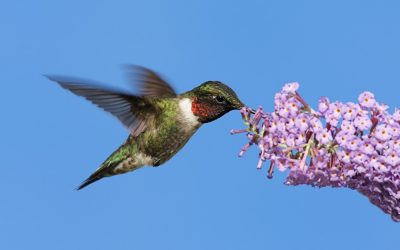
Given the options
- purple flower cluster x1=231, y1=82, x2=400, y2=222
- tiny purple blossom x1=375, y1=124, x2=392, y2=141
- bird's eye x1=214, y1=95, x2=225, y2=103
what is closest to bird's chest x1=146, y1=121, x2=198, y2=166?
bird's eye x1=214, y1=95, x2=225, y2=103

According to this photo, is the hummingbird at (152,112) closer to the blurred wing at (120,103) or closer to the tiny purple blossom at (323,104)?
the blurred wing at (120,103)

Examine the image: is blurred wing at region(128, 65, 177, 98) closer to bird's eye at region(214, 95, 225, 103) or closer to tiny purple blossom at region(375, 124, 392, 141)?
bird's eye at region(214, 95, 225, 103)

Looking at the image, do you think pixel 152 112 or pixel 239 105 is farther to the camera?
pixel 152 112

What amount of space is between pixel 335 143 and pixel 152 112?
2274 millimetres

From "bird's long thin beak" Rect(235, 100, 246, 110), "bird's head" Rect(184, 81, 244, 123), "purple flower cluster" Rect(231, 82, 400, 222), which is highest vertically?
A: "bird's head" Rect(184, 81, 244, 123)

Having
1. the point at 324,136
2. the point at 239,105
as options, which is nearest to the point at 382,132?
the point at 324,136

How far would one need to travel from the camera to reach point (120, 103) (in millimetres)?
5758

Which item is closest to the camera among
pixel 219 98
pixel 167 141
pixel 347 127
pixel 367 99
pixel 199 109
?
pixel 347 127

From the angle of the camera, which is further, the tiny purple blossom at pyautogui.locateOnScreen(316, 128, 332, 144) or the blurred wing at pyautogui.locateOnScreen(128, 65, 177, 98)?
the blurred wing at pyautogui.locateOnScreen(128, 65, 177, 98)

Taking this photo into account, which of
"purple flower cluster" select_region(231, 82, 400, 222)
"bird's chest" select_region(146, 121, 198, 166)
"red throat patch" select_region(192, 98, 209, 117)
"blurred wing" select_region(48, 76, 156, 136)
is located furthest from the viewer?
"bird's chest" select_region(146, 121, 198, 166)

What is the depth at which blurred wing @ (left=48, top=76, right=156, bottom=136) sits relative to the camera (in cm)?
528

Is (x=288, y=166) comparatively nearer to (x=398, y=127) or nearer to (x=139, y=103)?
(x=398, y=127)

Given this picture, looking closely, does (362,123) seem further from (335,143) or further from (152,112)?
(152,112)

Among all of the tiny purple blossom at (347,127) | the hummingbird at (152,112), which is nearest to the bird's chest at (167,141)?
the hummingbird at (152,112)
